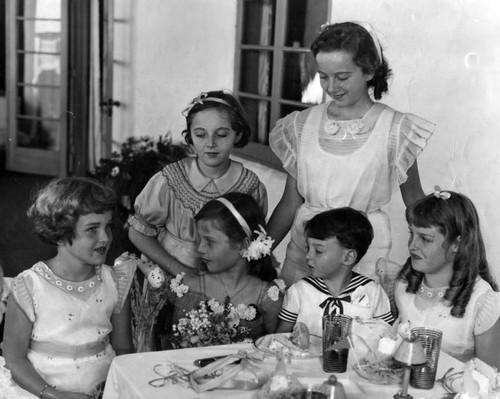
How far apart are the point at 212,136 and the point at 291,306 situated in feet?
2.43

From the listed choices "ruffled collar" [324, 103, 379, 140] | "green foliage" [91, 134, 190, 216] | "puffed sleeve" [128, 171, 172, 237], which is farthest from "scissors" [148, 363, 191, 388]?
"green foliage" [91, 134, 190, 216]

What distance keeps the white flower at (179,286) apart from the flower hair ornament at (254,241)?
9.3 inches

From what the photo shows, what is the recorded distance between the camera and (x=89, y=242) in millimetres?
2773

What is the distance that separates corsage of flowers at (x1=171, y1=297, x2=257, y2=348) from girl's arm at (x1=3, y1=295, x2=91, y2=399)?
367 millimetres

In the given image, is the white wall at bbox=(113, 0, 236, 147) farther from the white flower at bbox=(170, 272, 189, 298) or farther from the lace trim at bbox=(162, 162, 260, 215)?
the white flower at bbox=(170, 272, 189, 298)

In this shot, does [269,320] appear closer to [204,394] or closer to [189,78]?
[204,394]

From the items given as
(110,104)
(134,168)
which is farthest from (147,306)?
(110,104)

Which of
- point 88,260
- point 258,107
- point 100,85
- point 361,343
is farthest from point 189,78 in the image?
point 361,343

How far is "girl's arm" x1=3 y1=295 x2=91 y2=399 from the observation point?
8.64 ft

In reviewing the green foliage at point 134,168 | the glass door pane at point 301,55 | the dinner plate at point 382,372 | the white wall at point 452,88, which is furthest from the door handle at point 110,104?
the dinner plate at point 382,372

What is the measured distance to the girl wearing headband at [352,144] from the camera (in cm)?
300

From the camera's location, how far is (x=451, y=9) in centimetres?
381

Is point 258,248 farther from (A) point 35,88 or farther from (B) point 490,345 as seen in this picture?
(A) point 35,88

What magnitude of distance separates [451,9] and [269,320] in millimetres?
1698
